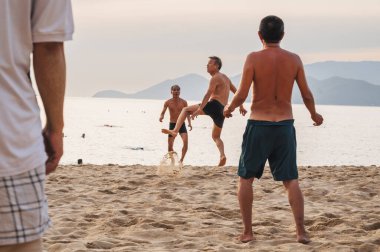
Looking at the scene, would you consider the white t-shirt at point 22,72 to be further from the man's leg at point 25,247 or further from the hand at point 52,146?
the man's leg at point 25,247

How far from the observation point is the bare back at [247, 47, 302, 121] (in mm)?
4797

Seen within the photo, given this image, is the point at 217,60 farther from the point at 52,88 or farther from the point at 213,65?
the point at 52,88

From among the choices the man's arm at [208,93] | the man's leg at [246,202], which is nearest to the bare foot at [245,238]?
the man's leg at [246,202]

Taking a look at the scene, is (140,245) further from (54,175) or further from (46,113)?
(54,175)

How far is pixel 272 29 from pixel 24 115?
3.40m

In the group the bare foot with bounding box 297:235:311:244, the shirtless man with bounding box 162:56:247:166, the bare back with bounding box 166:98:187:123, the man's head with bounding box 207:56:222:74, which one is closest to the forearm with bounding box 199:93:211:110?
the shirtless man with bounding box 162:56:247:166

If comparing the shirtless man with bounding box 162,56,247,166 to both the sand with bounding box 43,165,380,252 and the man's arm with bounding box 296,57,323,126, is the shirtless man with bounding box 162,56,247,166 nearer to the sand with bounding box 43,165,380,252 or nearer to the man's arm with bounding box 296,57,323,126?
the sand with bounding box 43,165,380,252

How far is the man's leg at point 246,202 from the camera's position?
16.3 feet

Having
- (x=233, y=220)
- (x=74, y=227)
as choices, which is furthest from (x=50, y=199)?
(x=233, y=220)

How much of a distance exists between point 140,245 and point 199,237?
58 centimetres

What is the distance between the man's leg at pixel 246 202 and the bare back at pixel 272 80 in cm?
54

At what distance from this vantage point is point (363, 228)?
5695 mm

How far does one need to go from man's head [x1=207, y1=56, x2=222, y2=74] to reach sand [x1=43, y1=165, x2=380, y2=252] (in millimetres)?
1663

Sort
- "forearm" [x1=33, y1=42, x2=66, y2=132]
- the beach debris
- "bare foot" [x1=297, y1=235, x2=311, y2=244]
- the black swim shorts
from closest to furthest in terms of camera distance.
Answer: "forearm" [x1=33, y1=42, x2=66, y2=132] → "bare foot" [x1=297, y1=235, x2=311, y2=244] → the beach debris → the black swim shorts
